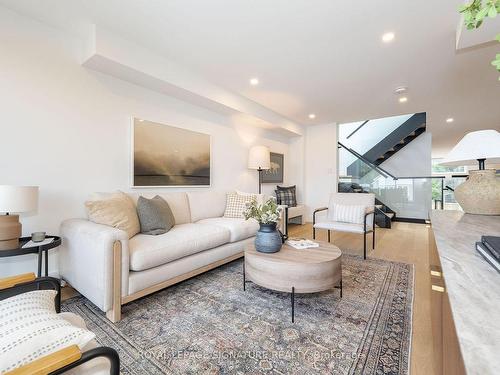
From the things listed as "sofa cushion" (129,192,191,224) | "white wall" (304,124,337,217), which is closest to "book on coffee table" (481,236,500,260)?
"sofa cushion" (129,192,191,224)

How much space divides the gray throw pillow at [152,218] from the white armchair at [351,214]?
2.13 metres

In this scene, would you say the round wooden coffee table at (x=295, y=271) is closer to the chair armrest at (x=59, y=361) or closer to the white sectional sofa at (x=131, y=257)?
the white sectional sofa at (x=131, y=257)

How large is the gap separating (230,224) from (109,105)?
1954 mm

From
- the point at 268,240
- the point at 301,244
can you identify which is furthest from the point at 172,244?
the point at 301,244

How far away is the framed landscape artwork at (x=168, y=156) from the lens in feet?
9.74

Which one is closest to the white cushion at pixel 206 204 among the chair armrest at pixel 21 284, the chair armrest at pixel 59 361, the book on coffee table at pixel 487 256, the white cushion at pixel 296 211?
the white cushion at pixel 296 211

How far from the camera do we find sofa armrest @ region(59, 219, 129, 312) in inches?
67.4

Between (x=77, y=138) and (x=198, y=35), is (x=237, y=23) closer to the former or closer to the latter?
(x=198, y=35)

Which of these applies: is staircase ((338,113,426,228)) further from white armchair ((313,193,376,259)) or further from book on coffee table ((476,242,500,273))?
book on coffee table ((476,242,500,273))

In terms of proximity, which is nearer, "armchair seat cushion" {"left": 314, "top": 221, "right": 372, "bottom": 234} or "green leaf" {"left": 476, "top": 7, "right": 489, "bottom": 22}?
"green leaf" {"left": 476, "top": 7, "right": 489, "bottom": 22}

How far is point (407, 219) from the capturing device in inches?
227

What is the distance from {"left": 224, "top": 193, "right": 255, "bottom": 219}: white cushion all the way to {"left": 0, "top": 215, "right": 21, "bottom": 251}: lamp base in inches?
89.1

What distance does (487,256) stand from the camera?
33.4 inches

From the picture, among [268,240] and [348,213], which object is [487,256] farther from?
[348,213]
